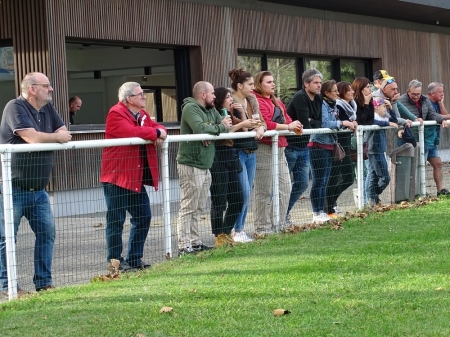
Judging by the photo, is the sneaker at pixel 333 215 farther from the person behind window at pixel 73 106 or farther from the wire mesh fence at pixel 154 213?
the person behind window at pixel 73 106

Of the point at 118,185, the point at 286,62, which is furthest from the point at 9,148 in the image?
the point at 286,62

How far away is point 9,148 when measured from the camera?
8.29m

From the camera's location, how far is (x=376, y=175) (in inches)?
558

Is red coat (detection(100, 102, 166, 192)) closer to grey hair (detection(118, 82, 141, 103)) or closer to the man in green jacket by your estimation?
grey hair (detection(118, 82, 141, 103))

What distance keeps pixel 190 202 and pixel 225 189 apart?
0.58m

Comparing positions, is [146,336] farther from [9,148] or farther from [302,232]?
[302,232]

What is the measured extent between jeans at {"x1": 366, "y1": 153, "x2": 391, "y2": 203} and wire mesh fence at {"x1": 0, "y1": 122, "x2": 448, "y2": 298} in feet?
3.72

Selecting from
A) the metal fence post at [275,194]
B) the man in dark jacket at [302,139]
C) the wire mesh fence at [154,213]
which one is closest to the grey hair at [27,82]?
the wire mesh fence at [154,213]

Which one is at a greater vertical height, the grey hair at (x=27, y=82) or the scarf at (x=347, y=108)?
the grey hair at (x=27, y=82)

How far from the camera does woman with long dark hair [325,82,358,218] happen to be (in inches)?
518

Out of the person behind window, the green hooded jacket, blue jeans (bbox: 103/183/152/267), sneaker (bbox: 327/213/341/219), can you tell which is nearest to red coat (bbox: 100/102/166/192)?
blue jeans (bbox: 103/183/152/267)

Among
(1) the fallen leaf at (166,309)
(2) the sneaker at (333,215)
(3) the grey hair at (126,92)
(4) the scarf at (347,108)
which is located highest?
(3) the grey hair at (126,92)

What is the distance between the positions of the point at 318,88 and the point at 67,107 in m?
5.17

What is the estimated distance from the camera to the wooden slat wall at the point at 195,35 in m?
15.9
